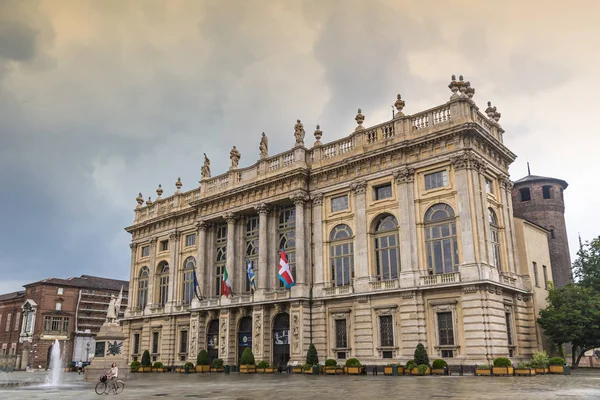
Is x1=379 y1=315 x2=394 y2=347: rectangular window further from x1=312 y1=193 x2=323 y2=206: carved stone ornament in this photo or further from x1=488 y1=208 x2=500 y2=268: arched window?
x1=312 y1=193 x2=323 y2=206: carved stone ornament

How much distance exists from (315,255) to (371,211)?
5822mm

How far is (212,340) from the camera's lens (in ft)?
156

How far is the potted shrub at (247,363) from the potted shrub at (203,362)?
468cm

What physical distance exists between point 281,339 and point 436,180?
17.1 metres

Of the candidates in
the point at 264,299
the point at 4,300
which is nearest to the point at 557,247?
the point at 264,299

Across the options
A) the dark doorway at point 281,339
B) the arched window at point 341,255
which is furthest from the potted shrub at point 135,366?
the arched window at point 341,255

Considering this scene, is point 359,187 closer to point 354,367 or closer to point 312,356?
point 312,356

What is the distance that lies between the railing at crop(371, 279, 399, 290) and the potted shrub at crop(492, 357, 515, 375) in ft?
27.0

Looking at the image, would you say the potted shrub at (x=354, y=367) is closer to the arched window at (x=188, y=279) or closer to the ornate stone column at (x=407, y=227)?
the ornate stone column at (x=407, y=227)

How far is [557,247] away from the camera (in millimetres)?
49469

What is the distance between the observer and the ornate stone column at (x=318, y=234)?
41.0 meters

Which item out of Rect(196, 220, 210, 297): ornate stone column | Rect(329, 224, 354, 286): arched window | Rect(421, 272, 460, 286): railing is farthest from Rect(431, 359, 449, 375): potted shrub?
Rect(196, 220, 210, 297): ornate stone column

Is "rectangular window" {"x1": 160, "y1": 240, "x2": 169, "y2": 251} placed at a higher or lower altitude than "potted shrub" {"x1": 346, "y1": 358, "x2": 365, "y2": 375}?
higher

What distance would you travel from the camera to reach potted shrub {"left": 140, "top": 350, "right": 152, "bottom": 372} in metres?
49.5
